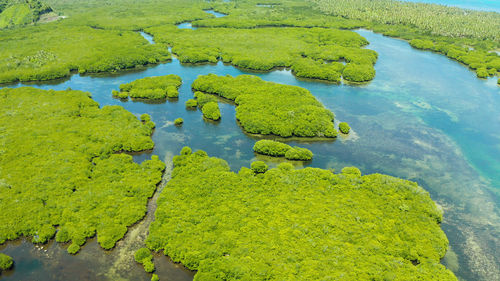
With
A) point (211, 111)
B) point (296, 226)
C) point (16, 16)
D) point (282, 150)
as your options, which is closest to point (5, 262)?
point (296, 226)

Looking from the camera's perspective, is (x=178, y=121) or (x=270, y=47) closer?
(x=178, y=121)

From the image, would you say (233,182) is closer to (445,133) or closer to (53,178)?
(53,178)

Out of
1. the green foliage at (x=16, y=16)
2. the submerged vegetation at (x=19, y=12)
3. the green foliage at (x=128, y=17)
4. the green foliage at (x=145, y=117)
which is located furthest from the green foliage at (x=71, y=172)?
the submerged vegetation at (x=19, y=12)

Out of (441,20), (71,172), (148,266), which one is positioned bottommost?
(148,266)

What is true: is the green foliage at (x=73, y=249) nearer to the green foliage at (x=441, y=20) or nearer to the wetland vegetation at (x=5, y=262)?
the wetland vegetation at (x=5, y=262)

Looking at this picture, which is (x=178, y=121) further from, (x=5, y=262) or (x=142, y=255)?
(x=5, y=262)

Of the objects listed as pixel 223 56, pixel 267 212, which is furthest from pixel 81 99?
pixel 267 212
